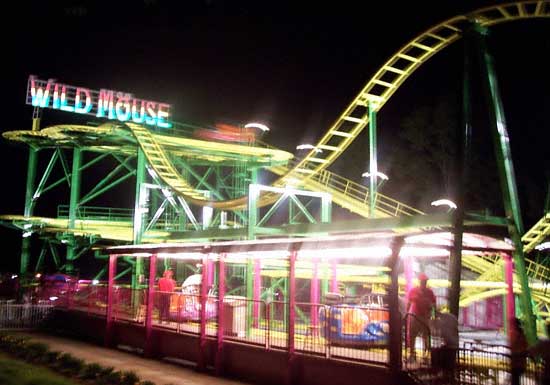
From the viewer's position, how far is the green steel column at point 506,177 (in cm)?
1418

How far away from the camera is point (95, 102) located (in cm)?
4044

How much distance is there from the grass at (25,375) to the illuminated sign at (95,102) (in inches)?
1005

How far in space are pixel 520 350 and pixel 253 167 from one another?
2713cm

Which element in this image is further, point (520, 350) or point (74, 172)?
point (74, 172)

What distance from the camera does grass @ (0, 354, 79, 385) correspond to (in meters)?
12.6

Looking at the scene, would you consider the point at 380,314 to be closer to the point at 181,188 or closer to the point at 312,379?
the point at 312,379

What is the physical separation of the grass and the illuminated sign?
83.8ft

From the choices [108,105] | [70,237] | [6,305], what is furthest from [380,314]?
[108,105]

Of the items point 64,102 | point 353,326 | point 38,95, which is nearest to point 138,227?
point 64,102

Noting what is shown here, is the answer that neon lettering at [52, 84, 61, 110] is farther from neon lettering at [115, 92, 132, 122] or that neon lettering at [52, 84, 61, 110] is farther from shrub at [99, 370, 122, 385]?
shrub at [99, 370, 122, 385]

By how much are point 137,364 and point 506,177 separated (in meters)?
11.0

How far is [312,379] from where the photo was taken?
1255 cm

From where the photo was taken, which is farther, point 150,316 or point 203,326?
point 150,316

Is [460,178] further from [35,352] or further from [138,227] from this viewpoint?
[138,227]
